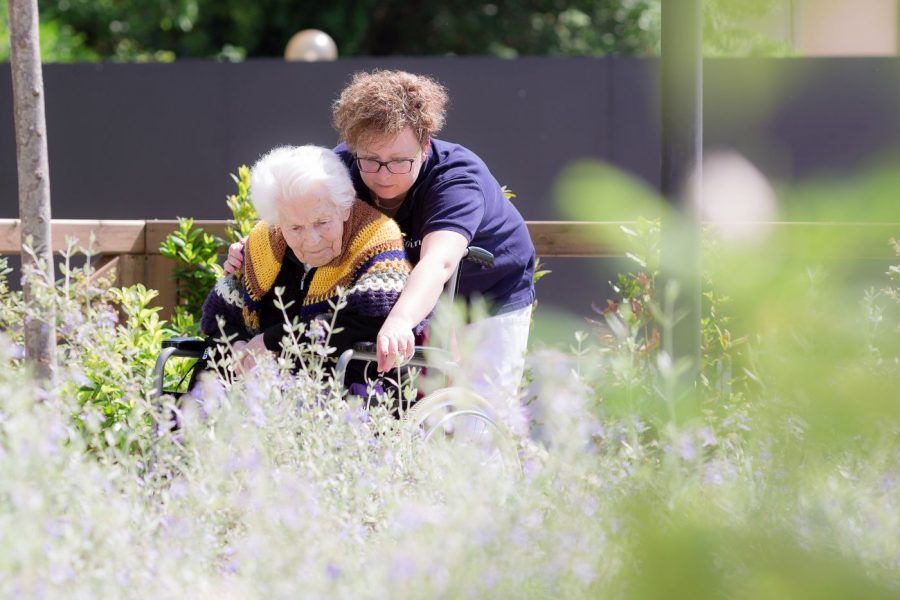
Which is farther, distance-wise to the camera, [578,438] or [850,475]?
[578,438]

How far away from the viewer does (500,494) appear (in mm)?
1613

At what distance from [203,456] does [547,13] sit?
1622 centimetres

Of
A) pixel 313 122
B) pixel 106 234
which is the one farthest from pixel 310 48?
pixel 106 234

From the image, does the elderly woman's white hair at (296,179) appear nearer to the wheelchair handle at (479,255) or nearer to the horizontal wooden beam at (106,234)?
the wheelchair handle at (479,255)

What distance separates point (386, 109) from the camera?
2.82 metres

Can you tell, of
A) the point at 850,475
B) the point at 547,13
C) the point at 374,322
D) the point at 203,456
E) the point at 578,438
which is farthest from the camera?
the point at 547,13

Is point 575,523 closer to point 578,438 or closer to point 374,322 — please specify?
point 578,438

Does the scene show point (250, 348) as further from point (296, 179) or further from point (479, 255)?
point (479, 255)

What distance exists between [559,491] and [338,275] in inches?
55.4

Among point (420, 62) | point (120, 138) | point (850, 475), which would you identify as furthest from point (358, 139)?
point (120, 138)

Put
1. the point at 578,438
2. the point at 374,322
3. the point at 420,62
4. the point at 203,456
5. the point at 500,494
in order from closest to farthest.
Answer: the point at 578,438 < the point at 500,494 < the point at 203,456 < the point at 374,322 < the point at 420,62

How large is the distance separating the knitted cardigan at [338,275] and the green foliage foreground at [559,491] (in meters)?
0.48

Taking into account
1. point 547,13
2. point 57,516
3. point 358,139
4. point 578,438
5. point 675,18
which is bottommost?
point 57,516

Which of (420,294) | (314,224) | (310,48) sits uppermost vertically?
(310,48)
